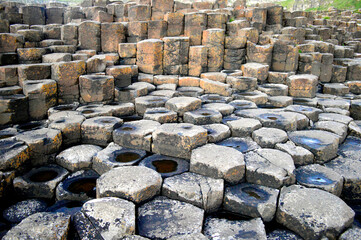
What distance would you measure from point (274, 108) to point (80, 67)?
528cm

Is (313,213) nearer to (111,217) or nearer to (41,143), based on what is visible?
(111,217)

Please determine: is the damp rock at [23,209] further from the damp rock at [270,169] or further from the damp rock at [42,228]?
the damp rock at [270,169]

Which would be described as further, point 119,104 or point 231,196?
point 119,104

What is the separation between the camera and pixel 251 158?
449cm

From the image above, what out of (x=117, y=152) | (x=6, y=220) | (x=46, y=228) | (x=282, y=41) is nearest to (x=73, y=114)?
A: (x=117, y=152)

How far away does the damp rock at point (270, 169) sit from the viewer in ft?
13.1

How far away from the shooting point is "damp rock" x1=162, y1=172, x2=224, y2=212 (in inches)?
147

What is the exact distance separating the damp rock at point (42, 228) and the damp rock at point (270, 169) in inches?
107

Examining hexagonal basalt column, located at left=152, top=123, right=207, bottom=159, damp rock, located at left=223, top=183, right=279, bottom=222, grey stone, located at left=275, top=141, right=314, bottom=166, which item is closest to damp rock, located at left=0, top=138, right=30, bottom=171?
hexagonal basalt column, located at left=152, top=123, right=207, bottom=159

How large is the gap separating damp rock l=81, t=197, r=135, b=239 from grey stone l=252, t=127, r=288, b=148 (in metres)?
2.82

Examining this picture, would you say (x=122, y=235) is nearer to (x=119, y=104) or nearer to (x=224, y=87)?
(x=119, y=104)

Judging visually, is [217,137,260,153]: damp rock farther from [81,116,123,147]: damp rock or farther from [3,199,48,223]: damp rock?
[3,199,48,223]: damp rock

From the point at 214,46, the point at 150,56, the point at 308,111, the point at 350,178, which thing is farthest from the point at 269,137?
the point at 150,56

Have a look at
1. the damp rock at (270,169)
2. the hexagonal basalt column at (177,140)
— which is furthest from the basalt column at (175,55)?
the damp rock at (270,169)
